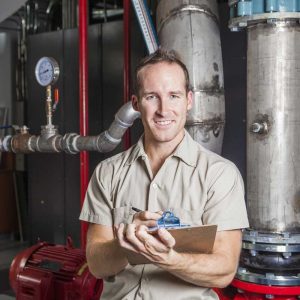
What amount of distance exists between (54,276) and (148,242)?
1596 millimetres

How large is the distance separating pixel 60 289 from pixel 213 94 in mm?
1196

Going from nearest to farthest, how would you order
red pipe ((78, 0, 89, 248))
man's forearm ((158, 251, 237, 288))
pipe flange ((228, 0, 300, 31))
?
1. man's forearm ((158, 251, 237, 288))
2. pipe flange ((228, 0, 300, 31))
3. red pipe ((78, 0, 89, 248))

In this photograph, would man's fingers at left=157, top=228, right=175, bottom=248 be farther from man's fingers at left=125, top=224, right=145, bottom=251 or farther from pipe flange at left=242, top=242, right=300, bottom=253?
pipe flange at left=242, top=242, right=300, bottom=253

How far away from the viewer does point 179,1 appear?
2354 mm

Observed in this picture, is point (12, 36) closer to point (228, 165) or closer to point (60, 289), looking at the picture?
point (60, 289)

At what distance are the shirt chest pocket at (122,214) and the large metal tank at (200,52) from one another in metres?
0.94

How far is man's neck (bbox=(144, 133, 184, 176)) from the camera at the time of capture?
1.53 m

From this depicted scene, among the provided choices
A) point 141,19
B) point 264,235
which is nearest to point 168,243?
point 264,235

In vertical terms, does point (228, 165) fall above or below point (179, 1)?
below

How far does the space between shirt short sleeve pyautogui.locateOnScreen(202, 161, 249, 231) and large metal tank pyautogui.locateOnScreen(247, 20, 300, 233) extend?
28.2 inches

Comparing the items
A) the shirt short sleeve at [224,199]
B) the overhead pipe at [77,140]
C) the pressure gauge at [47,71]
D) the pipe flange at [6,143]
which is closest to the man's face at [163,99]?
the shirt short sleeve at [224,199]

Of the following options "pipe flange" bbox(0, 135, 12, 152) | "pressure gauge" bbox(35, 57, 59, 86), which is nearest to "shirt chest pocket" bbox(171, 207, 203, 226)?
"pressure gauge" bbox(35, 57, 59, 86)

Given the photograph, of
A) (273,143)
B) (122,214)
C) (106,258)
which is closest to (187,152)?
(122,214)

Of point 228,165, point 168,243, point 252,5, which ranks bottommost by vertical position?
point 168,243
